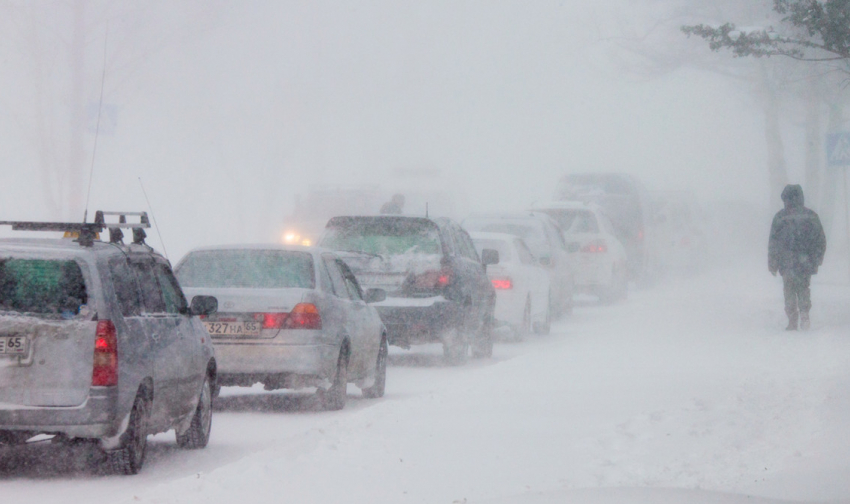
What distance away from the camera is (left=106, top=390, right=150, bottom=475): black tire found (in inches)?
282

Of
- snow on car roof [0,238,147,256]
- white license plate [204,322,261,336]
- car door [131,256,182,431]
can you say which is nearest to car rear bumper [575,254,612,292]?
white license plate [204,322,261,336]

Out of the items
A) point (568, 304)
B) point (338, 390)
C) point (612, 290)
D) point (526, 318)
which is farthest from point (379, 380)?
point (612, 290)

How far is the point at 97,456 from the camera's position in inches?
323

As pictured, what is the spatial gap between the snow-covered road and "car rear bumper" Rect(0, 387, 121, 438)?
1.13 ft

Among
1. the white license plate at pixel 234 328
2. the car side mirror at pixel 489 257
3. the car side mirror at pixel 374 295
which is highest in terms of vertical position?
the car side mirror at pixel 489 257

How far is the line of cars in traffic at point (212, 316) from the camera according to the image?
22.6 ft

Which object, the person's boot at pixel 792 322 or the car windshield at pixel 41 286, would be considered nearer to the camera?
the car windshield at pixel 41 286

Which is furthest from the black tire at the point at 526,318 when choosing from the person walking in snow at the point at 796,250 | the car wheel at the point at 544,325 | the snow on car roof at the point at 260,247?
the snow on car roof at the point at 260,247

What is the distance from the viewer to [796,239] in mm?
17703

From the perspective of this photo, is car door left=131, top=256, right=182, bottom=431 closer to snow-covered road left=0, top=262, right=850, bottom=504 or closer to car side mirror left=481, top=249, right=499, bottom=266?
snow-covered road left=0, top=262, right=850, bottom=504

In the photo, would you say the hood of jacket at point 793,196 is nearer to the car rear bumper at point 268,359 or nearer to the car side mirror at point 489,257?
the car side mirror at point 489,257

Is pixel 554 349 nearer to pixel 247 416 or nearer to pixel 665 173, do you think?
pixel 247 416

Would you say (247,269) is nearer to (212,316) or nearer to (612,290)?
(212,316)

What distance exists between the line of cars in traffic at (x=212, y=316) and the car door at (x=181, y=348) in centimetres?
2
